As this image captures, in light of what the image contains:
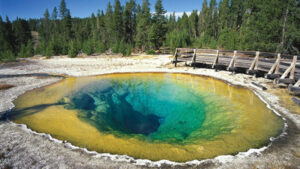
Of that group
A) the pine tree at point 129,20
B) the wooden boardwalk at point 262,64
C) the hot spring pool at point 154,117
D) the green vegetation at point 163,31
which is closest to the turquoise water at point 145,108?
the hot spring pool at point 154,117

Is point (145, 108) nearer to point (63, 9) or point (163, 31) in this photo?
point (163, 31)

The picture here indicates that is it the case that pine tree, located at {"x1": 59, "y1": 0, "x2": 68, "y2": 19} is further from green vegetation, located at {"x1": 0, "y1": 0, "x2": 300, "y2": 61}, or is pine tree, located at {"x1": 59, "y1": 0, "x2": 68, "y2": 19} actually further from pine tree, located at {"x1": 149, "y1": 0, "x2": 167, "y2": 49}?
pine tree, located at {"x1": 149, "y1": 0, "x2": 167, "y2": 49}

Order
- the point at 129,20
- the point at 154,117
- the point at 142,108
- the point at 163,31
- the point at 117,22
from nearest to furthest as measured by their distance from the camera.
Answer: the point at 154,117
the point at 142,108
the point at 163,31
the point at 117,22
the point at 129,20

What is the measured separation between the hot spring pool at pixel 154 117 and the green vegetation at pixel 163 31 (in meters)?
13.8

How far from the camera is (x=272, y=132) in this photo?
5.99 m

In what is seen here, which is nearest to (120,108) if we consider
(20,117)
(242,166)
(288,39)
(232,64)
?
(20,117)

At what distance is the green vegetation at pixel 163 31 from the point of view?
20266mm

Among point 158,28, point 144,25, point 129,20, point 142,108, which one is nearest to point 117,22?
point 129,20

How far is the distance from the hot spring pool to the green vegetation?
1384 cm

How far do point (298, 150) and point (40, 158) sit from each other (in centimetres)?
751

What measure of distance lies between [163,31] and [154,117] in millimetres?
35903

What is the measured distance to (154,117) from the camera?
9.41 metres

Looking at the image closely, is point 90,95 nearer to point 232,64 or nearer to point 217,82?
point 217,82

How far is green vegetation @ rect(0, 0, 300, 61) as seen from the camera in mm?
20266
